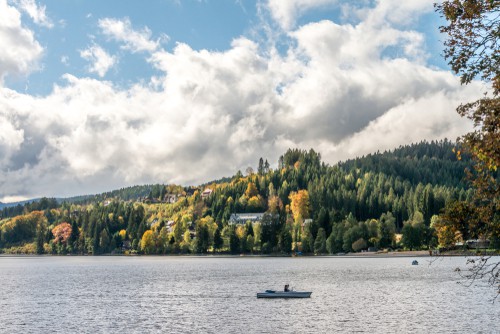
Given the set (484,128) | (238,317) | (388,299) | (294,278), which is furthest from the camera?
(294,278)

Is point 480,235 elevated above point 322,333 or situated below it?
above

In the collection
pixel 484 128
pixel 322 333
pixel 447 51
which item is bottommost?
pixel 322 333

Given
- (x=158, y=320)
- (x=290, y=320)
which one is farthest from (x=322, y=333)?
(x=158, y=320)

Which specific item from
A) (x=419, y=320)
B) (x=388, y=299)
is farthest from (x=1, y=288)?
(x=419, y=320)

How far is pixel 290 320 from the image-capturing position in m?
71.1

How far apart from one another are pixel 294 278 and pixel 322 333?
78.8 metres

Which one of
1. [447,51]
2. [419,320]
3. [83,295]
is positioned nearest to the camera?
[447,51]

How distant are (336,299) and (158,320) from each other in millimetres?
32207

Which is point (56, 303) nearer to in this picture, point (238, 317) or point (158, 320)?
point (158, 320)

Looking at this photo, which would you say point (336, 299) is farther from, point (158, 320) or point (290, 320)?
point (158, 320)

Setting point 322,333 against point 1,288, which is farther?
point 1,288

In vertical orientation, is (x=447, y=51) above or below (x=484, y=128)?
above

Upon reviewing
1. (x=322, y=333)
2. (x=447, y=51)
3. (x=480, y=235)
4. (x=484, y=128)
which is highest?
(x=447, y=51)

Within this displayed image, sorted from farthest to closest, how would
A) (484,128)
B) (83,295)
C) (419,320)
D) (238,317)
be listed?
1. (83,295)
2. (238,317)
3. (419,320)
4. (484,128)
